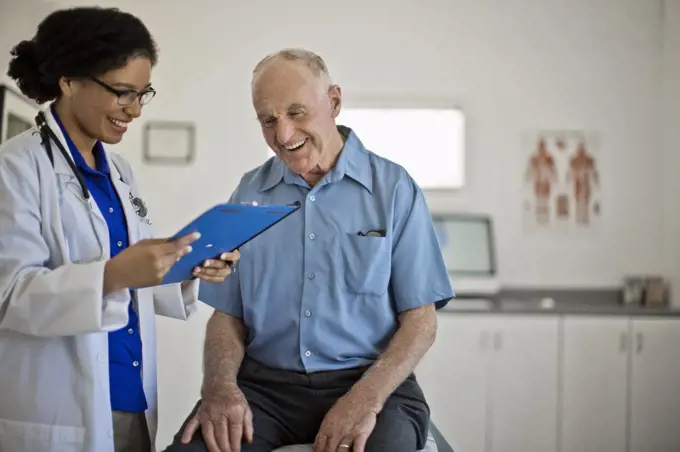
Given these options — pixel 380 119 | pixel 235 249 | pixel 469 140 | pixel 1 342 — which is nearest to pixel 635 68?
pixel 469 140

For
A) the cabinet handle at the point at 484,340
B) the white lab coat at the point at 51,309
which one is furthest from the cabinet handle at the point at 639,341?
the white lab coat at the point at 51,309

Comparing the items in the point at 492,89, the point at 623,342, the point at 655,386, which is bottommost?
the point at 655,386

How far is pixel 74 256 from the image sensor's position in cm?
161

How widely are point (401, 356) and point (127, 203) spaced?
729 millimetres

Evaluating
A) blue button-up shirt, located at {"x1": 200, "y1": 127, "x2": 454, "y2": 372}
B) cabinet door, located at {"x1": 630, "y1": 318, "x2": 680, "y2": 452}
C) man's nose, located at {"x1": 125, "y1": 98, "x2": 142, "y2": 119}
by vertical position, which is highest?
man's nose, located at {"x1": 125, "y1": 98, "x2": 142, "y2": 119}

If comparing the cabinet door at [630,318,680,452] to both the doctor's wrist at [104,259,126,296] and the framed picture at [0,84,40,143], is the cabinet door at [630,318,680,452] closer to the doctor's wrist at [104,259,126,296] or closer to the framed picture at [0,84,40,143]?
the doctor's wrist at [104,259,126,296]

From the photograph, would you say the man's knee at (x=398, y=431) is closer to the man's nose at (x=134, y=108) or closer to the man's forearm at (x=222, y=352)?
the man's forearm at (x=222, y=352)

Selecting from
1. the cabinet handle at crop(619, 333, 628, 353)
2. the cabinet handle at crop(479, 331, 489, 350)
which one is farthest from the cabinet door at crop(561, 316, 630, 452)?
the cabinet handle at crop(479, 331, 489, 350)

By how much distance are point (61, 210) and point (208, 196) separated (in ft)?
9.35

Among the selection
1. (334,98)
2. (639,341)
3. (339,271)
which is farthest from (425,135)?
(339,271)

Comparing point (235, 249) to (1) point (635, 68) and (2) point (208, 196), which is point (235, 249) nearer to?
(2) point (208, 196)

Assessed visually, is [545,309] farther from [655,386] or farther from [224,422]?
[224,422]

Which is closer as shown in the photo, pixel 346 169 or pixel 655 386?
pixel 346 169

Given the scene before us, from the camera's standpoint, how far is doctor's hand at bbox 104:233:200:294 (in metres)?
1.42
